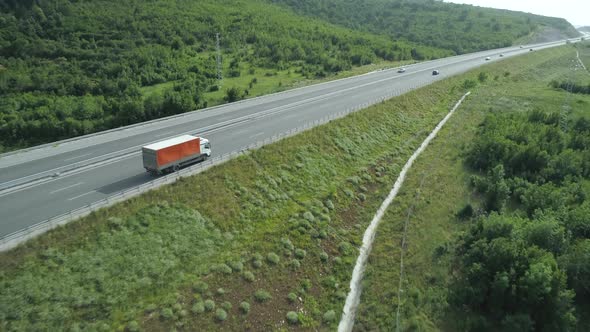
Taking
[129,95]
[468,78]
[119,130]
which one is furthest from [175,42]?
[468,78]

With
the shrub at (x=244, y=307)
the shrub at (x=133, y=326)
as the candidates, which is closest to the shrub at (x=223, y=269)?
the shrub at (x=244, y=307)

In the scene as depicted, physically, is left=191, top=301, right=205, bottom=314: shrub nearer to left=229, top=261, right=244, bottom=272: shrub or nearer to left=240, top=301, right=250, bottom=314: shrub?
left=240, top=301, right=250, bottom=314: shrub

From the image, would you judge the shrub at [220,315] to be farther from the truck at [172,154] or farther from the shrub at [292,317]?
the truck at [172,154]

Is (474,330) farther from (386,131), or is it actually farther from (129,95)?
(129,95)

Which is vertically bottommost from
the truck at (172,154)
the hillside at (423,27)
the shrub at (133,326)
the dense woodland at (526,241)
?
the shrub at (133,326)

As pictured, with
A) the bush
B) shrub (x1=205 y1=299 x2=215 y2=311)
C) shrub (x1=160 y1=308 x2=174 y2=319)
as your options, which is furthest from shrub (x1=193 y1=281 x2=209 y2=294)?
the bush
